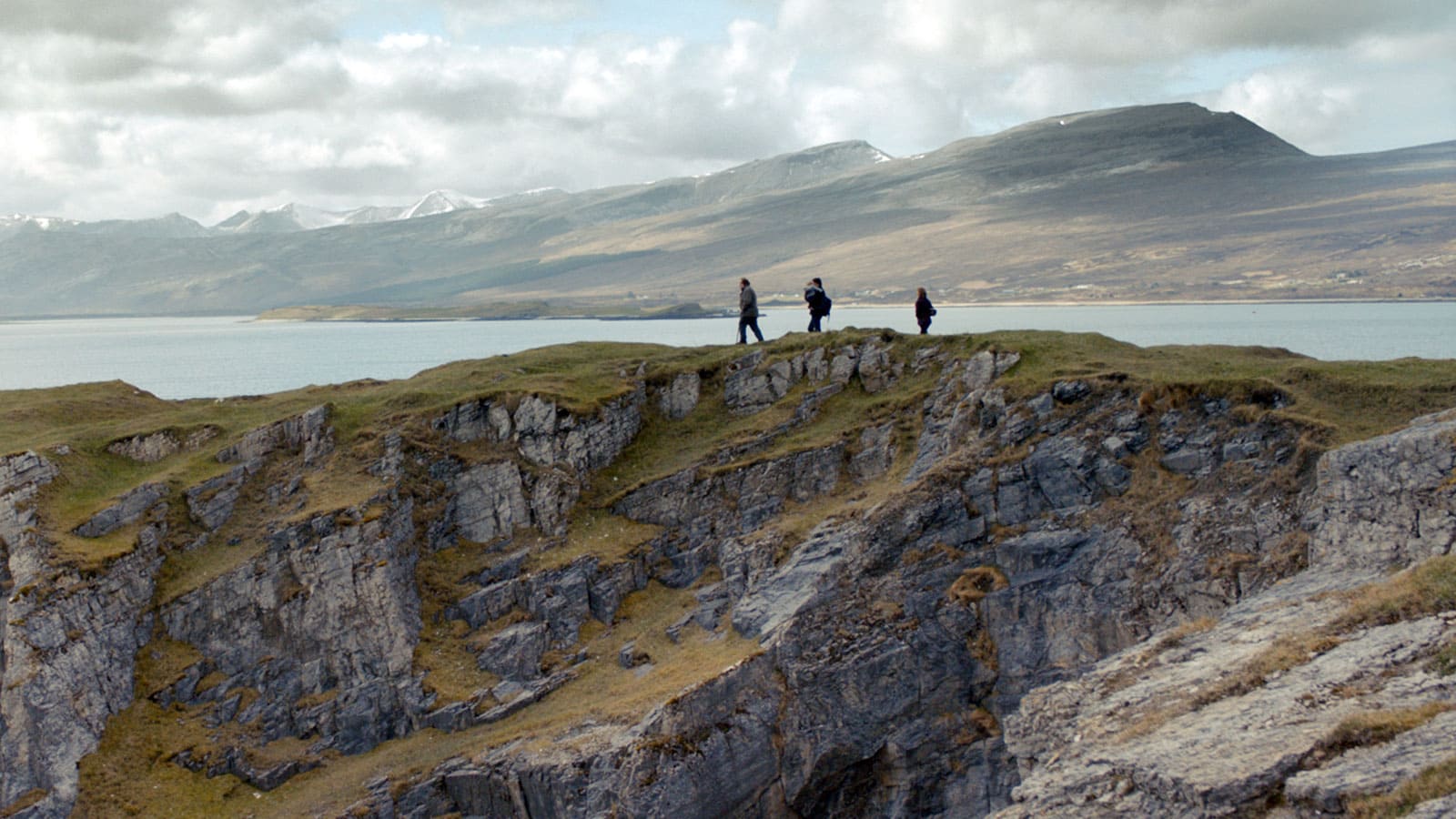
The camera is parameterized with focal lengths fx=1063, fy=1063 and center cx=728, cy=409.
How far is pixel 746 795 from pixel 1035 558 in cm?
1084

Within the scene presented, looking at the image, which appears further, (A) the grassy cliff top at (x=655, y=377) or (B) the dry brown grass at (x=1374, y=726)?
(A) the grassy cliff top at (x=655, y=377)

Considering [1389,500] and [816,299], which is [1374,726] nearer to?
[1389,500]

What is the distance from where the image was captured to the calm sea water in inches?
3711

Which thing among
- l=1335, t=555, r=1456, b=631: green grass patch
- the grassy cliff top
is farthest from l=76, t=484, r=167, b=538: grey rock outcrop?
l=1335, t=555, r=1456, b=631: green grass patch

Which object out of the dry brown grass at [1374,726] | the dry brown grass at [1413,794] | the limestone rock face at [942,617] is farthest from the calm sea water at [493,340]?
the dry brown grass at [1413,794]

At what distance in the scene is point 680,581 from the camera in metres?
37.4

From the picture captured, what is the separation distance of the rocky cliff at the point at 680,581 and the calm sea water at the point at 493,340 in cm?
3625

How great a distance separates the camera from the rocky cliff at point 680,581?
28.5 metres

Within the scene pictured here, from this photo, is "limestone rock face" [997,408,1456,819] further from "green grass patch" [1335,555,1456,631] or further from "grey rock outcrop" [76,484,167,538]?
"grey rock outcrop" [76,484,167,538]

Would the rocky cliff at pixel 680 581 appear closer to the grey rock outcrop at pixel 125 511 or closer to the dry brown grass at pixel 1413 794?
the grey rock outcrop at pixel 125 511

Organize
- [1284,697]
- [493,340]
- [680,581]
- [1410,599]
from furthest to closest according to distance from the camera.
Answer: [493,340] < [680,581] < [1410,599] < [1284,697]

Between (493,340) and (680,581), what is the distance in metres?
109

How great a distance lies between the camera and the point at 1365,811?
1261cm

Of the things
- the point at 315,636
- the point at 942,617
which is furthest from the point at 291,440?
the point at 942,617
